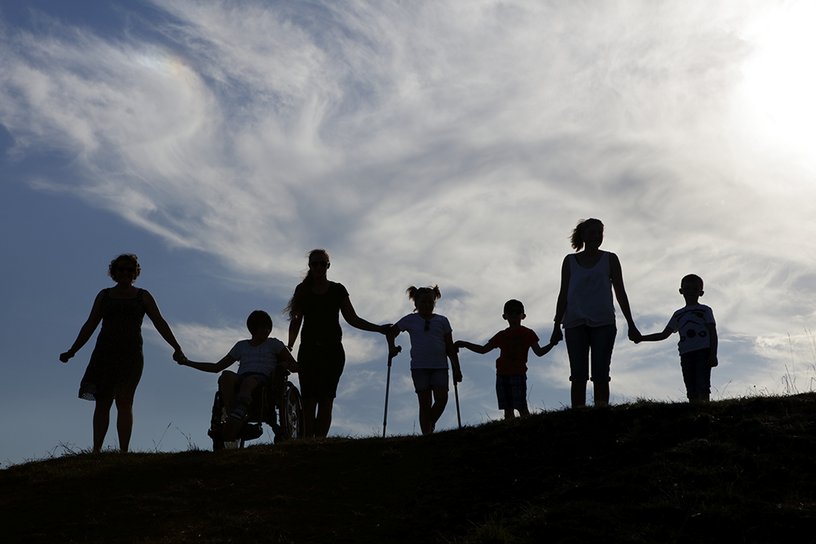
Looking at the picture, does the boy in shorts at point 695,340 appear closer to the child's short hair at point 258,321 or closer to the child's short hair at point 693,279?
the child's short hair at point 693,279

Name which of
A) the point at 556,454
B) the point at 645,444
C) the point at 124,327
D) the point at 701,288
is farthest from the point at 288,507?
the point at 701,288

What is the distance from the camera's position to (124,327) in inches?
474

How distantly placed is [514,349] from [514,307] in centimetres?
57

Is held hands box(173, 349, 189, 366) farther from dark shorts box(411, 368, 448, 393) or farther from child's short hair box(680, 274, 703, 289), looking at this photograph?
child's short hair box(680, 274, 703, 289)

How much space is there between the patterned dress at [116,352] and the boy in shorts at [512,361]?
399cm

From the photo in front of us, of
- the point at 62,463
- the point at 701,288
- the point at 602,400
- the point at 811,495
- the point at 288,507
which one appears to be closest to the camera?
the point at 811,495

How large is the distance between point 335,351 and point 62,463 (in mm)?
3145

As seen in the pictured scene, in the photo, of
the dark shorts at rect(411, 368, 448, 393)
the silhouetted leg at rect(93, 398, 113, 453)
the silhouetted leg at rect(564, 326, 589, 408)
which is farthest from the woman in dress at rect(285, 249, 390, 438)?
the silhouetted leg at rect(564, 326, 589, 408)

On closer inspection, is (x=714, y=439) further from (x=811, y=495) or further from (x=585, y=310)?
(x=585, y=310)

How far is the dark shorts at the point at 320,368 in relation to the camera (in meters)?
12.2

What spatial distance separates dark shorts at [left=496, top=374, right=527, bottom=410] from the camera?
13789 millimetres

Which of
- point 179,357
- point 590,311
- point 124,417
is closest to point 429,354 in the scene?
point 590,311

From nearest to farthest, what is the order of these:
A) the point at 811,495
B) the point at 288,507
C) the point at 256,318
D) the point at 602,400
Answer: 1. the point at 811,495
2. the point at 288,507
3. the point at 602,400
4. the point at 256,318

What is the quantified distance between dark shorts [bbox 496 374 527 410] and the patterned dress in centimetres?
451
